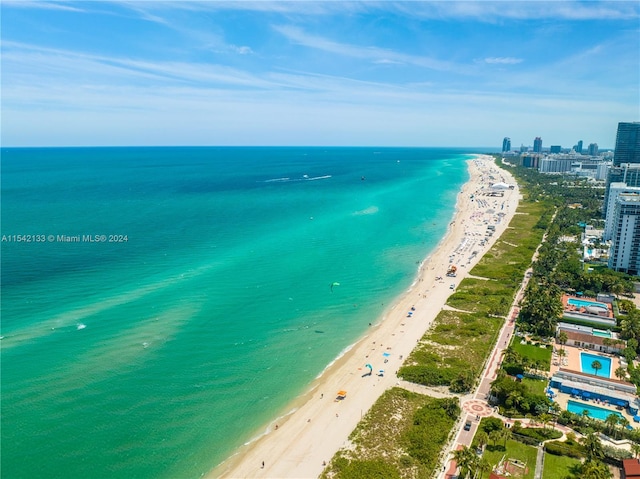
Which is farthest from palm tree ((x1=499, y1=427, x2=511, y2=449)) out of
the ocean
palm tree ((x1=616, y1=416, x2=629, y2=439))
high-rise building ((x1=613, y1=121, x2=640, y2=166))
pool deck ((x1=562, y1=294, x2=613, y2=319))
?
high-rise building ((x1=613, y1=121, x2=640, y2=166))

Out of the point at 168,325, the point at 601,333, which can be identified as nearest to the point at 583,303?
the point at 601,333

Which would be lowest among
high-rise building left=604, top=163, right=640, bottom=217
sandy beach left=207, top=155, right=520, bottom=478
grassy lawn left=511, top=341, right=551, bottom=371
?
sandy beach left=207, top=155, right=520, bottom=478

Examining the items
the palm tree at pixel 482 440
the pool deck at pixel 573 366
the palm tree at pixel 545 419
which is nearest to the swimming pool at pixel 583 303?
the pool deck at pixel 573 366

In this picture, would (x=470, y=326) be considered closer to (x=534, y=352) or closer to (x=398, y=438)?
(x=534, y=352)

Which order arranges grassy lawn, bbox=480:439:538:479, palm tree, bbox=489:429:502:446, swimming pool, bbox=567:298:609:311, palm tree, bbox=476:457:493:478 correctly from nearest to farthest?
palm tree, bbox=476:457:493:478
grassy lawn, bbox=480:439:538:479
palm tree, bbox=489:429:502:446
swimming pool, bbox=567:298:609:311

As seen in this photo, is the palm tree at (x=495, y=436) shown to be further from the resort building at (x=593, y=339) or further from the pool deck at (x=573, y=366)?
the resort building at (x=593, y=339)

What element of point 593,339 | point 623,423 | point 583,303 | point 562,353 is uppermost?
point 583,303

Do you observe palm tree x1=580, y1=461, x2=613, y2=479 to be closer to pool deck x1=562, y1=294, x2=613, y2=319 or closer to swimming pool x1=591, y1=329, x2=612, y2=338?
swimming pool x1=591, y1=329, x2=612, y2=338
